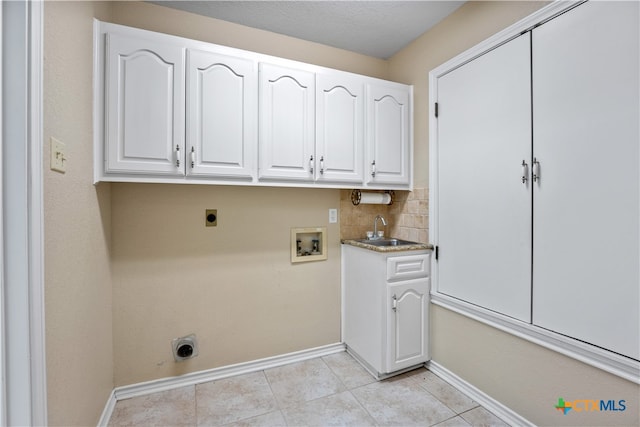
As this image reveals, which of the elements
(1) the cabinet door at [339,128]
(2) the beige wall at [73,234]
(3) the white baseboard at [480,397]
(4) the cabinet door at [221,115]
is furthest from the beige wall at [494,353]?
(2) the beige wall at [73,234]

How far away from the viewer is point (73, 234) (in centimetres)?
121

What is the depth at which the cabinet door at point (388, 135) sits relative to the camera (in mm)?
2164

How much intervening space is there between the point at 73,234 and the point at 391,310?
1801 millimetres

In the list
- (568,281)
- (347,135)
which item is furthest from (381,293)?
(347,135)

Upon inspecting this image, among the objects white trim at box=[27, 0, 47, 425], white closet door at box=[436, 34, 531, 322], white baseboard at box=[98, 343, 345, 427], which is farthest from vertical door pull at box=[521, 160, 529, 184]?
white trim at box=[27, 0, 47, 425]

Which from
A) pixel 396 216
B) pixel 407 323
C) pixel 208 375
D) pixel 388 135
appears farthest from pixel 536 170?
pixel 208 375

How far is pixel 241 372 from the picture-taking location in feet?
6.90

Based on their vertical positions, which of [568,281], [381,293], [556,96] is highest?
[556,96]

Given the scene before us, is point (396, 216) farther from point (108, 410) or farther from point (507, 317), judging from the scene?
point (108, 410)

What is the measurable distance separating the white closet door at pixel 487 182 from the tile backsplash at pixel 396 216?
0.17 m

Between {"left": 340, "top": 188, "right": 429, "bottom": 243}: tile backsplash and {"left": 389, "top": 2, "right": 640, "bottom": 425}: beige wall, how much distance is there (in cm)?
16

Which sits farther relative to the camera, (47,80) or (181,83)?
(181,83)

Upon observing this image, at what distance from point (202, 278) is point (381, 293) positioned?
4.10 ft

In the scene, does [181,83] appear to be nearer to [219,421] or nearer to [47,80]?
[47,80]
